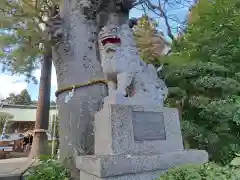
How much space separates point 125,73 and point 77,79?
83 cm

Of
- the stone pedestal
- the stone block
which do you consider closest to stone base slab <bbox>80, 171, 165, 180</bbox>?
the stone pedestal

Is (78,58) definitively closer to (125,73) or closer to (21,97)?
(125,73)

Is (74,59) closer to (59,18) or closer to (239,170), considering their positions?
(59,18)

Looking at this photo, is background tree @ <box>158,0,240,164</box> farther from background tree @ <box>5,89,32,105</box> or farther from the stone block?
background tree @ <box>5,89,32,105</box>

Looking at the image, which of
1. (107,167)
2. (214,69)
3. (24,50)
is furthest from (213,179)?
(24,50)

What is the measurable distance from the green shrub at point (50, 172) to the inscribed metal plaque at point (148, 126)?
45.8 inches

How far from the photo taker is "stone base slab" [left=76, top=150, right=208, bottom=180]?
8.34 ft

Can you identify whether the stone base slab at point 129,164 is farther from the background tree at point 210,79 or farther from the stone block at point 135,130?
the background tree at point 210,79

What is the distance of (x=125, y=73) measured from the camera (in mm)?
3340

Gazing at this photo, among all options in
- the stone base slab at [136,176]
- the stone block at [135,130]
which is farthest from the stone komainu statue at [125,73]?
the stone base slab at [136,176]

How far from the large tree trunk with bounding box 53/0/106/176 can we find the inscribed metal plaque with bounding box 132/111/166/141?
0.77 meters

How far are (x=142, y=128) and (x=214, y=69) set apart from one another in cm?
250

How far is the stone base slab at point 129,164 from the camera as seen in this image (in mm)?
2543

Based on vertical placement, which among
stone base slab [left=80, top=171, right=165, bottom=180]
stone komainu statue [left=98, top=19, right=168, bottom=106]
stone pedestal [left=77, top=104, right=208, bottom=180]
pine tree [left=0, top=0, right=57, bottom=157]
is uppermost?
pine tree [left=0, top=0, right=57, bottom=157]
